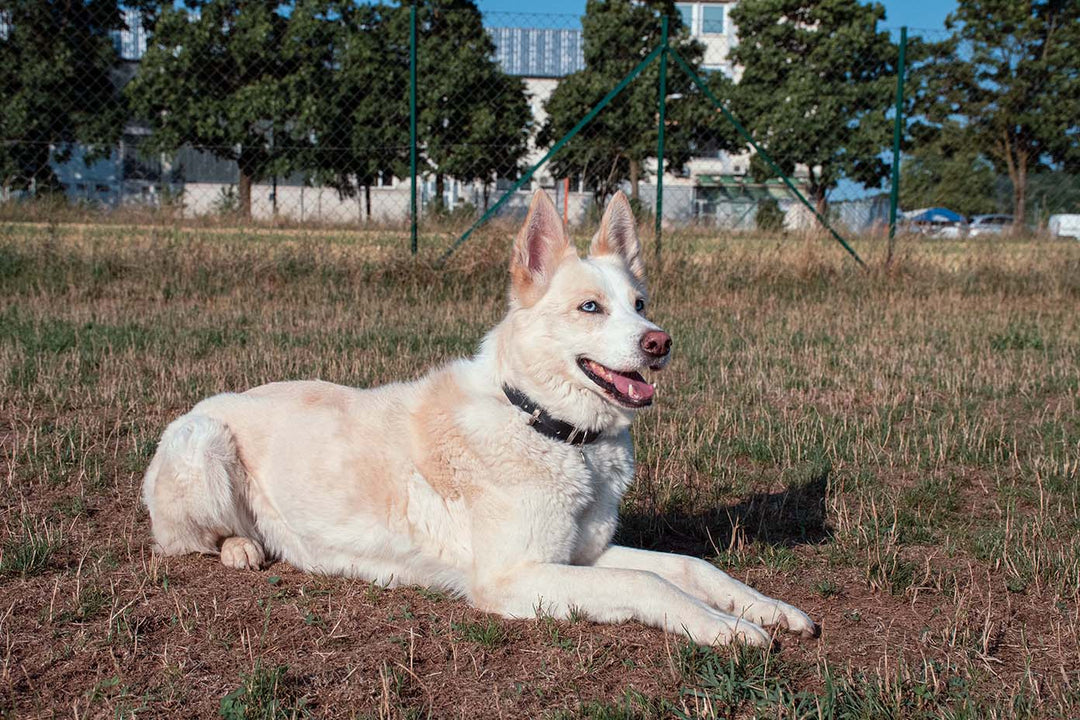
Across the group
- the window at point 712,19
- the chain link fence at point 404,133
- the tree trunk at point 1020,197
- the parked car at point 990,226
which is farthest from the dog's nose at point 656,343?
the window at point 712,19

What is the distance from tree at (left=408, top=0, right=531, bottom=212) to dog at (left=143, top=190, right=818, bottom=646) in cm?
830

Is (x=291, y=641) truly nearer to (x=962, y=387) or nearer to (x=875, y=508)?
(x=875, y=508)

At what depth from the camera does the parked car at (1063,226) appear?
43.5 ft

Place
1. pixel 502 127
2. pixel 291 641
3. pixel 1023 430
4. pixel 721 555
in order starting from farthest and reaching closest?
1. pixel 502 127
2. pixel 1023 430
3. pixel 721 555
4. pixel 291 641

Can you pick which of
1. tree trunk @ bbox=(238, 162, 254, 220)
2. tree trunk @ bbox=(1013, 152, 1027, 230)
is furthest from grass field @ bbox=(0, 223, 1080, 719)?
tree trunk @ bbox=(1013, 152, 1027, 230)

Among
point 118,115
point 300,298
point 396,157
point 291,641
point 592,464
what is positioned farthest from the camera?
point 118,115

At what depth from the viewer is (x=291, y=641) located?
3.03 metres

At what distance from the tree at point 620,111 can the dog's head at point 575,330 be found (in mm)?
8761

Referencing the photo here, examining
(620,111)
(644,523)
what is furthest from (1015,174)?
(644,523)

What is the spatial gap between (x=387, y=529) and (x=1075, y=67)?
62.2ft

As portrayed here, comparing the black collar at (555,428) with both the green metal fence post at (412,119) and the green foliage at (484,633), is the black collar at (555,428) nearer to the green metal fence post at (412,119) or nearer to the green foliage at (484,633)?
the green foliage at (484,633)

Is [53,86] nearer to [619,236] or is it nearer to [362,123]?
[362,123]

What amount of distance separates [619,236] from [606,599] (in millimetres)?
1582

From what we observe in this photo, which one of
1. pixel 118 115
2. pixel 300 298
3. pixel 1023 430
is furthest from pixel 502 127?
pixel 1023 430
